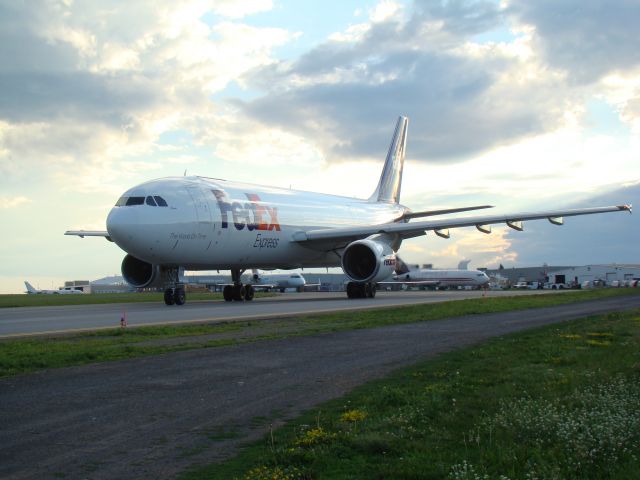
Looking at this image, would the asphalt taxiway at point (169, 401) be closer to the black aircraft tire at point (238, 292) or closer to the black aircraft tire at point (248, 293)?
the black aircraft tire at point (238, 292)

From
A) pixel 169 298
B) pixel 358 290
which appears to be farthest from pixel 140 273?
pixel 358 290

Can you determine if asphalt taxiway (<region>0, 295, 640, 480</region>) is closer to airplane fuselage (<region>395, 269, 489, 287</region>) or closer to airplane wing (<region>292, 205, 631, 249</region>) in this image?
airplane wing (<region>292, 205, 631, 249</region>)

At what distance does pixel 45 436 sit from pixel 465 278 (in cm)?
8447

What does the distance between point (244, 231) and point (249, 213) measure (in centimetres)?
105

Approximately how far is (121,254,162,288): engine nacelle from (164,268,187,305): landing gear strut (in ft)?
6.53

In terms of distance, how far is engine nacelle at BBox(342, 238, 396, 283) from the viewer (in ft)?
110

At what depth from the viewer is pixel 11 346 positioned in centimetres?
1364

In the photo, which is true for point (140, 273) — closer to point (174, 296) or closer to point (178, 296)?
point (174, 296)

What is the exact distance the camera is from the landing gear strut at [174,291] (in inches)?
1185

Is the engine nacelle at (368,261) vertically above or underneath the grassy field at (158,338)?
above

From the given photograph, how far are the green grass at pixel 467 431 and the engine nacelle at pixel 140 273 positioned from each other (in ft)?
79.3

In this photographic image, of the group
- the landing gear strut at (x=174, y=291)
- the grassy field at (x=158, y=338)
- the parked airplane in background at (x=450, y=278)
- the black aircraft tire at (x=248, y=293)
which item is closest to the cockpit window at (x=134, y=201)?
the landing gear strut at (x=174, y=291)

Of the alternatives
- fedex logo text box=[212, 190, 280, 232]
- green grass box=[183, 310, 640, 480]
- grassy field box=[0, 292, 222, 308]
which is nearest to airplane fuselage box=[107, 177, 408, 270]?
fedex logo text box=[212, 190, 280, 232]

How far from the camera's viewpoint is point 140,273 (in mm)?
33000
